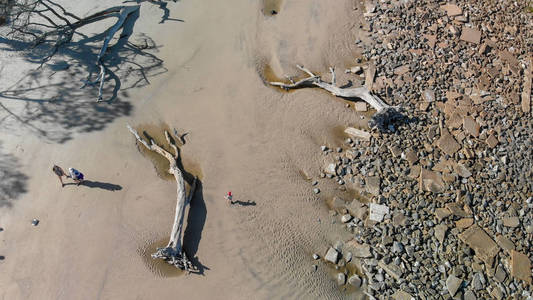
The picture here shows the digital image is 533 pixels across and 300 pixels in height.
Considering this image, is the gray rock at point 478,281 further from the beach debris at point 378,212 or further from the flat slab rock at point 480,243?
the beach debris at point 378,212

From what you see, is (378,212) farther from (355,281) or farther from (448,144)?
(448,144)

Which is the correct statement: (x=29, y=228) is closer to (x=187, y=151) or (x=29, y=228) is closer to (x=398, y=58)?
(x=187, y=151)

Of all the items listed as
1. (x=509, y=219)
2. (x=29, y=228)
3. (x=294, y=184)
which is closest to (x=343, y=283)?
(x=294, y=184)

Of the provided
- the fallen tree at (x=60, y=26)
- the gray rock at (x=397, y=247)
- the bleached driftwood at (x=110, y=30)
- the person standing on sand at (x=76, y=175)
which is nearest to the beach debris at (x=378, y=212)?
the gray rock at (x=397, y=247)

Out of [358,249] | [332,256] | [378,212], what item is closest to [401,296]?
[358,249]

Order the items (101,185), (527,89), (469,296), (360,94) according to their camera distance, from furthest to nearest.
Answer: (360,94), (527,89), (101,185), (469,296)

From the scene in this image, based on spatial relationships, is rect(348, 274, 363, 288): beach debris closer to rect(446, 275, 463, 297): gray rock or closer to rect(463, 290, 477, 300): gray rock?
rect(446, 275, 463, 297): gray rock
